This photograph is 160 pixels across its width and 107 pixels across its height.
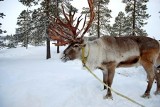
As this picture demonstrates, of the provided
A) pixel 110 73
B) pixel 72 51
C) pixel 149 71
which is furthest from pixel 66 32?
pixel 149 71

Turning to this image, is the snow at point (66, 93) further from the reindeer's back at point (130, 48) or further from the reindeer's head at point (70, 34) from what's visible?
the reindeer's back at point (130, 48)

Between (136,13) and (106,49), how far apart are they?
25862 millimetres

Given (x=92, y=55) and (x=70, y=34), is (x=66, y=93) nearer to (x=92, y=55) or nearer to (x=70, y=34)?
(x=92, y=55)

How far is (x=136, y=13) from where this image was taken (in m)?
30.9

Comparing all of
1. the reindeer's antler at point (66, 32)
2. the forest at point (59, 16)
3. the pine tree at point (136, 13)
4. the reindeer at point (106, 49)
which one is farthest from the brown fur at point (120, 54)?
the pine tree at point (136, 13)

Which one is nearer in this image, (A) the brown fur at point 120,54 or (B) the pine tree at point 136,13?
(A) the brown fur at point 120,54

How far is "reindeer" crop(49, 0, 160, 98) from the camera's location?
6375 millimetres

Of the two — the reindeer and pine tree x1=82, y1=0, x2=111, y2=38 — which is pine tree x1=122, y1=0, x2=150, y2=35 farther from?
the reindeer

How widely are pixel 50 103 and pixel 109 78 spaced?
196cm

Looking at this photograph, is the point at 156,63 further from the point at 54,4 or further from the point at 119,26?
the point at 119,26

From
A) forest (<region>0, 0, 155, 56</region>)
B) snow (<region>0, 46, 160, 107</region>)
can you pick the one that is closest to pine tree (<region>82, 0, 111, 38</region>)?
forest (<region>0, 0, 155, 56</region>)

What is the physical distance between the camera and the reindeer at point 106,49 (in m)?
6.38

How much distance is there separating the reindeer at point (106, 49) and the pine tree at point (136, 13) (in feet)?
78.4

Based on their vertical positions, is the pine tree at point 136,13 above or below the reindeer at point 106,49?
above
